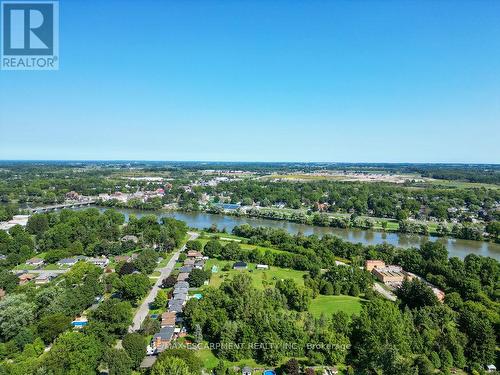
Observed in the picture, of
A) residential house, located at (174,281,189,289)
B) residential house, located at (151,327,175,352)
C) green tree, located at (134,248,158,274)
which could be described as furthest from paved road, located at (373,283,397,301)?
→ green tree, located at (134,248,158,274)

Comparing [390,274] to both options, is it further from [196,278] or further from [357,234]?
[357,234]

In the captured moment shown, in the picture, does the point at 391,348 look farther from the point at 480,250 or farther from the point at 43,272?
the point at 480,250

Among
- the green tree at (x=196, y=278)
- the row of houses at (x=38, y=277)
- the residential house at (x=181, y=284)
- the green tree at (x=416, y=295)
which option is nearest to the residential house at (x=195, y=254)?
the green tree at (x=196, y=278)

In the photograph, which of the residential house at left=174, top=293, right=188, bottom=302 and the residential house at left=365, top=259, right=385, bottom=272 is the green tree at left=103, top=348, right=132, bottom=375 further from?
the residential house at left=365, top=259, right=385, bottom=272

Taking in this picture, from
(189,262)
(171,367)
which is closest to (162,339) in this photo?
(171,367)

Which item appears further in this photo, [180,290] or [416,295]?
[180,290]

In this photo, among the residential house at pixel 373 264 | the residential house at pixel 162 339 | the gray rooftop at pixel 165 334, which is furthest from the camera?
the residential house at pixel 373 264

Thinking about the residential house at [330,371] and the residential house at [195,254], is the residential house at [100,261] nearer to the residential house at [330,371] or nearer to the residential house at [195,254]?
the residential house at [195,254]
